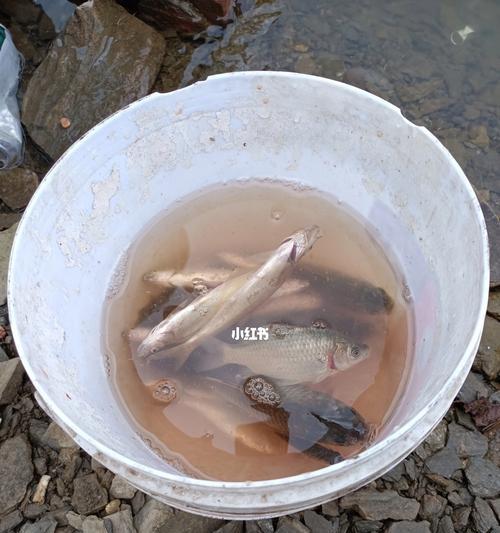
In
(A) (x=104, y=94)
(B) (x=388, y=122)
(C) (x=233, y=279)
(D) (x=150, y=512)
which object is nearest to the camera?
(B) (x=388, y=122)

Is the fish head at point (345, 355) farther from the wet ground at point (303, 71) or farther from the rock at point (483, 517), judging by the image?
the rock at point (483, 517)

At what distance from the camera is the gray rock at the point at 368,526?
2.14 meters

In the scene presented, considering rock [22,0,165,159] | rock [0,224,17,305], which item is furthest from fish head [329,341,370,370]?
rock [22,0,165,159]

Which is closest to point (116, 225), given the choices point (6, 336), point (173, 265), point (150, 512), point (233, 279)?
point (173, 265)

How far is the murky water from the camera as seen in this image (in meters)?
2.07

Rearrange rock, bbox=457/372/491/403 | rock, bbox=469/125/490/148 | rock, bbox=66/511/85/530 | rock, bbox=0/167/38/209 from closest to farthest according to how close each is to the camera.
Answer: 1. rock, bbox=66/511/85/530
2. rock, bbox=457/372/491/403
3. rock, bbox=0/167/38/209
4. rock, bbox=469/125/490/148

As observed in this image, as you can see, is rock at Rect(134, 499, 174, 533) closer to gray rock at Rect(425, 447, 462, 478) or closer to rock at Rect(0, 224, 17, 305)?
gray rock at Rect(425, 447, 462, 478)

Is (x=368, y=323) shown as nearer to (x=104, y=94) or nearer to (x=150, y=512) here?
(x=150, y=512)

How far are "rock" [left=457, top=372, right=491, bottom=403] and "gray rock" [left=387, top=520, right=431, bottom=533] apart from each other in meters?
0.55

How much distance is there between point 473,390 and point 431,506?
527mm

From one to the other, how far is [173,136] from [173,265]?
0.58 metres

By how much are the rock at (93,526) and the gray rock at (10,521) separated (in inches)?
10.1

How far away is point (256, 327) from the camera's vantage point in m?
2.33

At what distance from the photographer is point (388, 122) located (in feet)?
6.61
